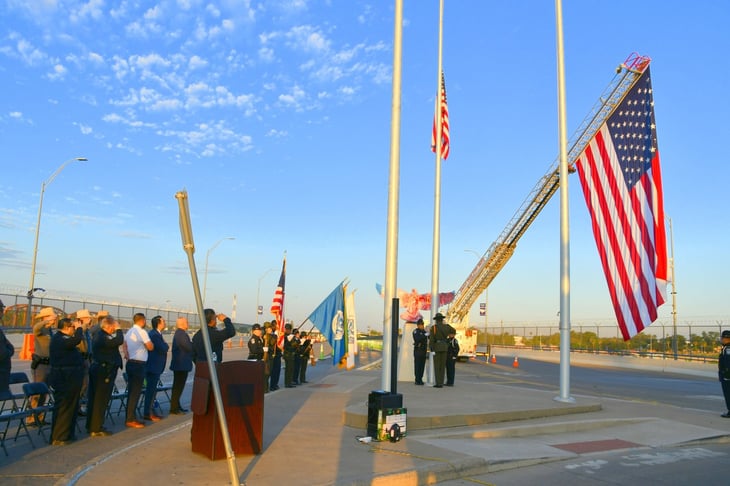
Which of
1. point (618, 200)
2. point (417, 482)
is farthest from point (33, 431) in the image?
point (618, 200)

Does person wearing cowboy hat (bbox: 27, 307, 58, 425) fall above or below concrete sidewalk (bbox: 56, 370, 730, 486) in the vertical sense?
above

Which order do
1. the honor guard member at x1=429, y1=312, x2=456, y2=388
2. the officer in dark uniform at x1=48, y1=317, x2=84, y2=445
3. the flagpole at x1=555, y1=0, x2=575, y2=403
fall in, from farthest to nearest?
1. the honor guard member at x1=429, y1=312, x2=456, y2=388
2. the flagpole at x1=555, y1=0, x2=575, y2=403
3. the officer in dark uniform at x1=48, y1=317, x2=84, y2=445

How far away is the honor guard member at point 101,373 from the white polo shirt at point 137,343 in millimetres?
672

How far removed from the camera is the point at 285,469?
6793 mm

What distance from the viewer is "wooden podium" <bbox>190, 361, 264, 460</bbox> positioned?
284 inches

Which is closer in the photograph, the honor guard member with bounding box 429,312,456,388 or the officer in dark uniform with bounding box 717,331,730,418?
the officer in dark uniform with bounding box 717,331,730,418

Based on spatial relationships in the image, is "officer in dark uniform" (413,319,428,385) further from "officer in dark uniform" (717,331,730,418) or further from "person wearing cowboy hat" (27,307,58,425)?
"person wearing cowboy hat" (27,307,58,425)

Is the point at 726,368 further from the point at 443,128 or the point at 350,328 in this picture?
the point at 350,328

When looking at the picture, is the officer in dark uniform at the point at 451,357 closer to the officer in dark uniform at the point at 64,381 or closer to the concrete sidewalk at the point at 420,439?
the concrete sidewalk at the point at 420,439

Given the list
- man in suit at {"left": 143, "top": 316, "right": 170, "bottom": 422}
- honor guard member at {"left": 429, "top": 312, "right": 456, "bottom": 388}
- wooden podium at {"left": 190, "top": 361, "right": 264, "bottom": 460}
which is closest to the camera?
wooden podium at {"left": 190, "top": 361, "right": 264, "bottom": 460}

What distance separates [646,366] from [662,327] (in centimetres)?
344

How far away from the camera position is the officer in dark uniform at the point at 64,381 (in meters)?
8.28

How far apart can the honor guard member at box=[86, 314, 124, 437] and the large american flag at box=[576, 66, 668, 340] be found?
1085cm

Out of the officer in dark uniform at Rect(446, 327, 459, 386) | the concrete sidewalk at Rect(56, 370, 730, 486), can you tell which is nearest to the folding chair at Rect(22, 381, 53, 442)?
the concrete sidewalk at Rect(56, 370, 730, 486)
